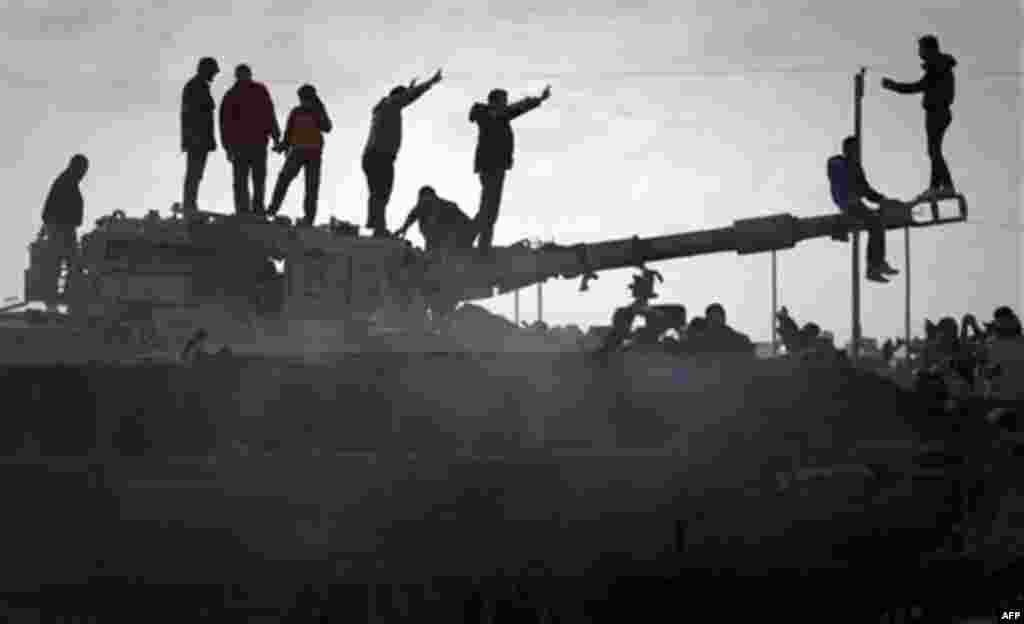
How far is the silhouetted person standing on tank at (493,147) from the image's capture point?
1455cm

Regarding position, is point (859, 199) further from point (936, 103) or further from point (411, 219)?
point (411, 219)

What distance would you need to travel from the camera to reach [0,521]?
872cm

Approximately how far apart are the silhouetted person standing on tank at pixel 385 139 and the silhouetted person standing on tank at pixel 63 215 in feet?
9.23

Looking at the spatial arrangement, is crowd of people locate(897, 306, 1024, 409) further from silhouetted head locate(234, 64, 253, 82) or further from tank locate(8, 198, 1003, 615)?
silhouetted head locate(234, 64, 253, 82)

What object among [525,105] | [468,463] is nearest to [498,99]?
[525,105]

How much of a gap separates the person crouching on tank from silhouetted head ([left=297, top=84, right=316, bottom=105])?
146 cm

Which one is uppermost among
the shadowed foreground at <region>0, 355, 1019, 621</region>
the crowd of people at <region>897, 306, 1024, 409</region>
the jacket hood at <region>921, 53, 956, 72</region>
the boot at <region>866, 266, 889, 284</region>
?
the jacket hood at <region>921, 53, 956, 72</region>

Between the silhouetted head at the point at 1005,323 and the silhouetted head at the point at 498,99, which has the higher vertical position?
the silhouetted head at the point at 498,99

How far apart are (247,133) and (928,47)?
6616mm

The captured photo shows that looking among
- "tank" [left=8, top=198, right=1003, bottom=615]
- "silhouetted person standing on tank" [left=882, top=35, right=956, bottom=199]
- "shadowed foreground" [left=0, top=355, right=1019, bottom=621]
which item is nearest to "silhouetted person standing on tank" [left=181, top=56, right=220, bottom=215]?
"tank" [left=8, top=198, right=1003, bottom=615]

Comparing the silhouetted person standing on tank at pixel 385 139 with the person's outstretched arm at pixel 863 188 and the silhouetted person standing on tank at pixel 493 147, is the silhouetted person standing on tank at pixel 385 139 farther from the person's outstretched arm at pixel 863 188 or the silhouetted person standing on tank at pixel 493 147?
the person's outstretched arm at pixel 863 188

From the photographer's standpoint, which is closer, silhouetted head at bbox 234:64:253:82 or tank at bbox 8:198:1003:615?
tank at bbox 8:198:1003:615

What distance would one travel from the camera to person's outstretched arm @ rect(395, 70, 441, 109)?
15016 mm

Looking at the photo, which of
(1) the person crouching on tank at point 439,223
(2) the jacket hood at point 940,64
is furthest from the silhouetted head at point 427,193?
(2) the jacket hood at point 940,64
